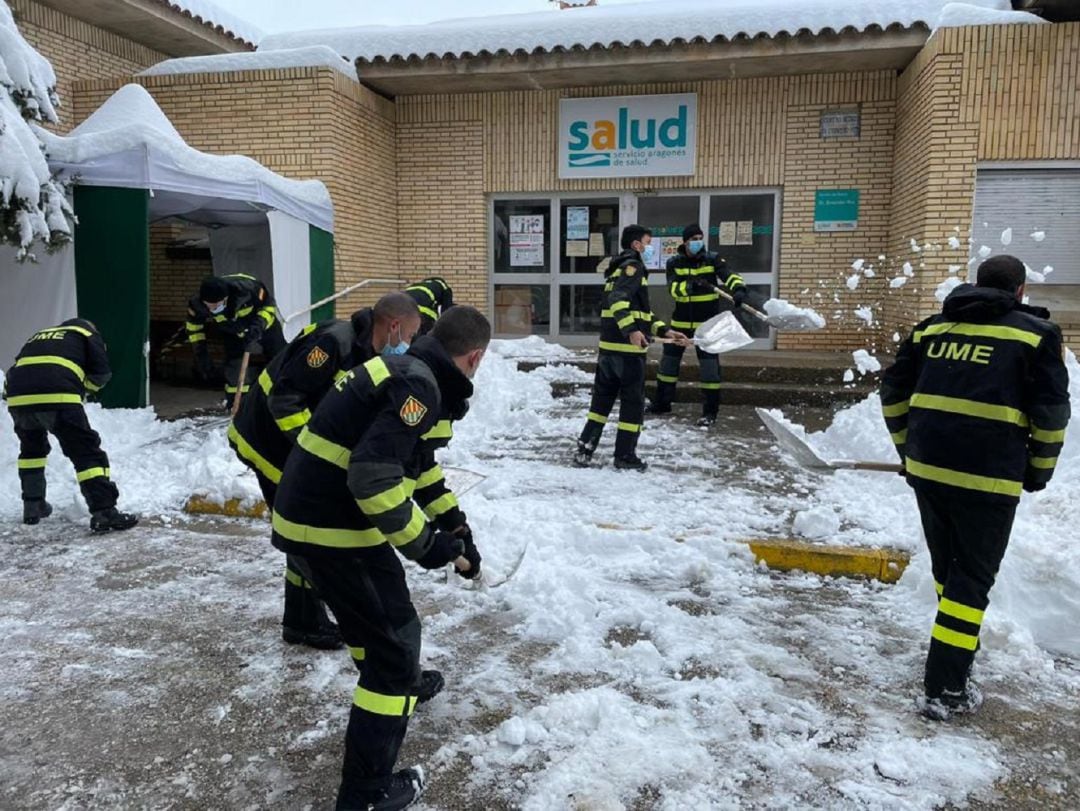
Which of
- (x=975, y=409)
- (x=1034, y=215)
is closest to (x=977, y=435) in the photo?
(x=975, y=409)

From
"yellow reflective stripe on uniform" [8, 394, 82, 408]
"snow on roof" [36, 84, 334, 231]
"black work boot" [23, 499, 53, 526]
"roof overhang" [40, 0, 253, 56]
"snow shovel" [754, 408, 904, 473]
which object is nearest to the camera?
"snow shovel" [754, 408, 904, 473]

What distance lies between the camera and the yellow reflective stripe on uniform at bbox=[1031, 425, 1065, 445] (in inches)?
120

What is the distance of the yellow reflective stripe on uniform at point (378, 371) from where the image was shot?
2.41 m

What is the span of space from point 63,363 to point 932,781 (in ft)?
17.8

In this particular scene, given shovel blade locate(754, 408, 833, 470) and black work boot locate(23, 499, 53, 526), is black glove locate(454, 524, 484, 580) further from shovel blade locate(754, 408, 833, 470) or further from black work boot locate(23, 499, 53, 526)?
black work boot locate(23, 499, 53, 526)

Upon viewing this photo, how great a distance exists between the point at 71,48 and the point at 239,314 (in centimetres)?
684

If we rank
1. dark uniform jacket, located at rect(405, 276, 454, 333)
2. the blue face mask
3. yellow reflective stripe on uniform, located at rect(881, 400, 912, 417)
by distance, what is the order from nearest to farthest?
1. yellow reflective stripe on uniform, located at rect(881, 400, 912, 417)
2. the blue face mask
3. dark uniform jacket, located at rect(405, 276, 454, 333)

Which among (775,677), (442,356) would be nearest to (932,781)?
(775,677)

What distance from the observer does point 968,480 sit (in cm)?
310

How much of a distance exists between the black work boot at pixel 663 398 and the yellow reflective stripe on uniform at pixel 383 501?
6733mm

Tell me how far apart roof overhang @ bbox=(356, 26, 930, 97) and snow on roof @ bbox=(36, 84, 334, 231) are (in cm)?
348

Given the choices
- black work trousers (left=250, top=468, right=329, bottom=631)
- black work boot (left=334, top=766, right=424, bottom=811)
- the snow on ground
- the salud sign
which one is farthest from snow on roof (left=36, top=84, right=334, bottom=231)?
black work boot (left=334, top=766, right=424, bottom=811)

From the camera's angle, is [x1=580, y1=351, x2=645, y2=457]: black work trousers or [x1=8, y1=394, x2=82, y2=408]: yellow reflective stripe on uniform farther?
[x1=580, y1=351, x2=645, y2=457]: black work trousers

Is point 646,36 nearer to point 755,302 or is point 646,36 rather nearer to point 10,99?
point 755,302
